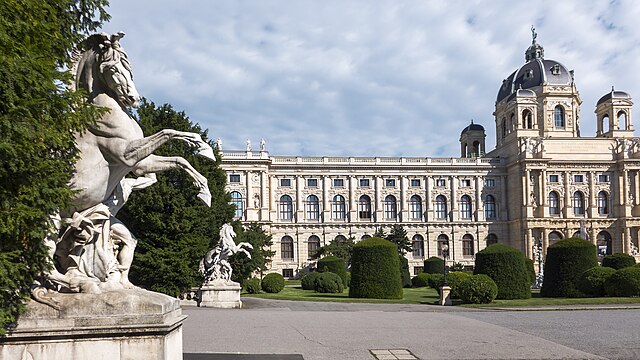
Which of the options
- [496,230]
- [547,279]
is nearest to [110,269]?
[547,279]

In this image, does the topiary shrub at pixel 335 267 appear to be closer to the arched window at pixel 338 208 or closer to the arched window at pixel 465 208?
the arched window at pixel 338 208

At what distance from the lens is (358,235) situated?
70312 millimetres

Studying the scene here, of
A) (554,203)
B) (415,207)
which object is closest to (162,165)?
(415,207)

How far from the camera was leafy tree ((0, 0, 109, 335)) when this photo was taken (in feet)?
13.4

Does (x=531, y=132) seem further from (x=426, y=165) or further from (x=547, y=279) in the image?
(x=547, y=279)

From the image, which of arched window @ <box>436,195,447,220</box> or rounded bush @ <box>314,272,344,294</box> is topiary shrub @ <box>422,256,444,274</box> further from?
arched window @ <box>436,195,447,220</box>

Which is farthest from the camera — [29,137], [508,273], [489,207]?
[489,207]

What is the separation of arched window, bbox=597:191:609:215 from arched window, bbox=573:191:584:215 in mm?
2172

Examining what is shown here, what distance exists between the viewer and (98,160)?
5.01m

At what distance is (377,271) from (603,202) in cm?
5476

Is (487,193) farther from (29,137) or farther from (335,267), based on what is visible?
(29,137)

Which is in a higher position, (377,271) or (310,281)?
(377,271)

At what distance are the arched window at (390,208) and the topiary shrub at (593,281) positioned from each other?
44376 mm

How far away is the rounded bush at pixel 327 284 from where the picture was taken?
113 feet
